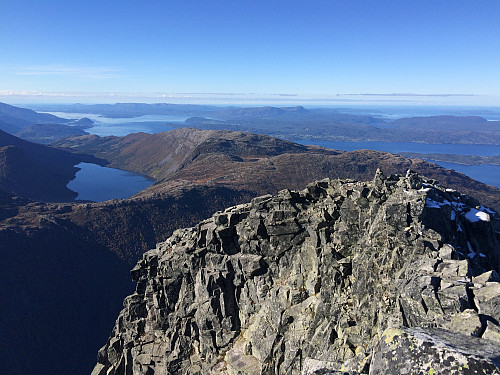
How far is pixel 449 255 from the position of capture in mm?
20188

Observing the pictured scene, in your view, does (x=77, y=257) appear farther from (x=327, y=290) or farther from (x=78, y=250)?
(x=327, y=290)

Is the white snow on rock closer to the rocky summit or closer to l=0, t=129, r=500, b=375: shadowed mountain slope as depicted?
the rocky summit

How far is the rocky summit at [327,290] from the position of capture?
13.6m

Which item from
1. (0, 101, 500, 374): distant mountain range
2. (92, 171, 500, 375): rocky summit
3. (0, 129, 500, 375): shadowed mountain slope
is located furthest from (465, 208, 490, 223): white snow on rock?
(0, 129, 500, 375): shadowed mountain slope

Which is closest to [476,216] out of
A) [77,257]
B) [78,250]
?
[77,257]

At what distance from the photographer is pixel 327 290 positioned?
26938mm

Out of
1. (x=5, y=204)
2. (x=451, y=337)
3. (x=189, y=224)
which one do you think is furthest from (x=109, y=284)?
(x=451, y=337)

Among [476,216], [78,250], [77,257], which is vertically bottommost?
[77,257]

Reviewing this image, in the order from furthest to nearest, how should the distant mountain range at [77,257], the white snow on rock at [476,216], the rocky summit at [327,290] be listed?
1. the distant mountain range at [77,257]
2. the white snow on rock at [476,216]
3. the rocky summit at [327,290]

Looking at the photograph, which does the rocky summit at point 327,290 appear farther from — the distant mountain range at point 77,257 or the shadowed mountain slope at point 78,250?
the shadowed mountain slope at point 78,250

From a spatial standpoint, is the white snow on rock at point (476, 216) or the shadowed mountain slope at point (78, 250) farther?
the shadowed mountain slope at point (78, 250)

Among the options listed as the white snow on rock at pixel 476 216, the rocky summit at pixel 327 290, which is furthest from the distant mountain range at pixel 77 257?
the white snow on rock at pixel 476 216

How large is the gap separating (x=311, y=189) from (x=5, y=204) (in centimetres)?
13895

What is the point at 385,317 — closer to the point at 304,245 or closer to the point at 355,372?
the point at 355,372
